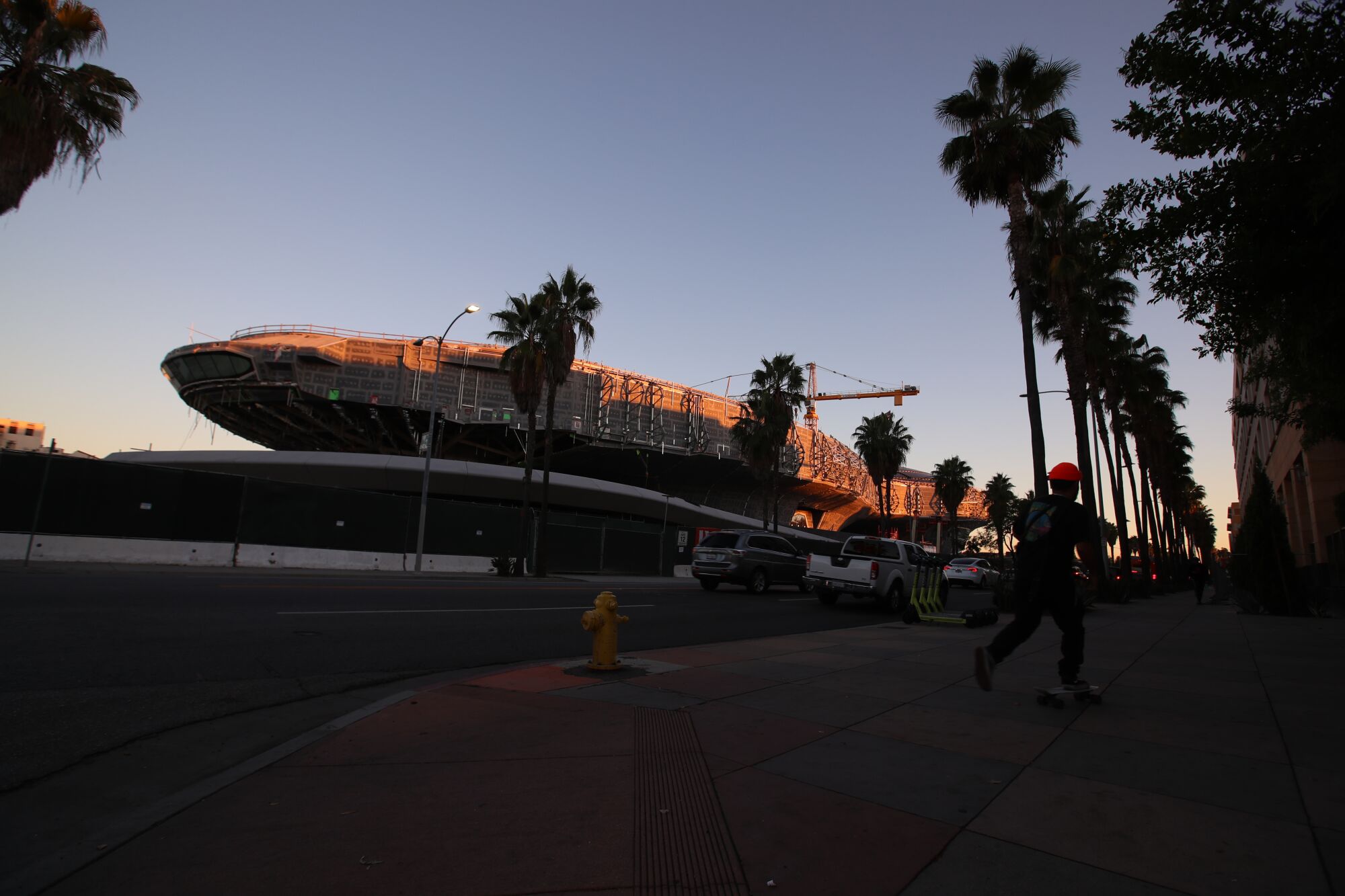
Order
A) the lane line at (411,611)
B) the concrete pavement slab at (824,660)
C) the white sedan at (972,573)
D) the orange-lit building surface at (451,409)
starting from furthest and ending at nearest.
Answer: the orange-lit building surface at (451,409) < the white sedan at (972,573) < the lane line at (411,611) < the concrete pavement slab at (824,660)

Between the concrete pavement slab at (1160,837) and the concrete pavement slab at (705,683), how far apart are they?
293 centimetres

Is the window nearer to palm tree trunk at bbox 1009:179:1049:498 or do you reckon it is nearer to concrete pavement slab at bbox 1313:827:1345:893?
palm tree trunk at bbox 1009:179:1049:498

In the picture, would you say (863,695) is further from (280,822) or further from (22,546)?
(22,546)

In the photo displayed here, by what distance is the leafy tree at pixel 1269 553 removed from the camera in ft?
61.7

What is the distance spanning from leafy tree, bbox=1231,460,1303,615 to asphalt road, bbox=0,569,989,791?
10.3m

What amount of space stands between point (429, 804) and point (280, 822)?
0.67 meters

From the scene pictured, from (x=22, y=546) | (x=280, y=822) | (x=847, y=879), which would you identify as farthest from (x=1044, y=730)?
(x=22, y=546)

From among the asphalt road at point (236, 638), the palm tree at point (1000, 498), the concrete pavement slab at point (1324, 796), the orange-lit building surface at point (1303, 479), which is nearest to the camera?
the concrete pavement slab at point (1324, 796)

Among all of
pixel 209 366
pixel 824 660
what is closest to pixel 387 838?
pixel 824 660

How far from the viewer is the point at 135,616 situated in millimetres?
9523

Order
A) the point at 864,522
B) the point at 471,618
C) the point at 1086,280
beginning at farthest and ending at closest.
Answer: the point at 864,522 < the point at 1086,280 < the point at 471,618

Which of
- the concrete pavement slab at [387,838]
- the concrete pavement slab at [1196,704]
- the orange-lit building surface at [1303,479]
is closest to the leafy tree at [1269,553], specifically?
the orange-lit building surface at [1303,479]

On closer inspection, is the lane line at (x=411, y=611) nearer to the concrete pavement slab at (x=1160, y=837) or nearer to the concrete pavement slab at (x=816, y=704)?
the concrete pavement slab at (x=816, y=704)

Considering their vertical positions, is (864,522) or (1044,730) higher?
(864,522)
